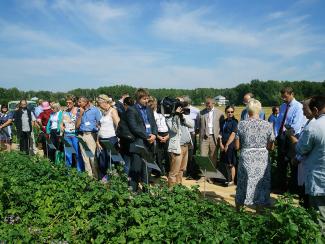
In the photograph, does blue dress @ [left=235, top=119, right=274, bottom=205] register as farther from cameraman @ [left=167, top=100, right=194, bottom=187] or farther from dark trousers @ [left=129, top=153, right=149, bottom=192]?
cameraman @ [left=167, top=100, right=194, bottom=187]

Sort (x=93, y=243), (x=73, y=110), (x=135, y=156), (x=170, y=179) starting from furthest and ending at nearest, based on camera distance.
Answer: (x=73, y=110) → (x=170, y=179) → (x=135, y=156) → (x=93, y=243)

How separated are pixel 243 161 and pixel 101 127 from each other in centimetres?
338

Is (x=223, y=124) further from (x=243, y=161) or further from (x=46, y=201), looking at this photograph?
(x=46, y=201)

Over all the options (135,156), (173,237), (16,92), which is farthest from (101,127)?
(16,92)

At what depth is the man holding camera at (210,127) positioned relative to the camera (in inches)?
334

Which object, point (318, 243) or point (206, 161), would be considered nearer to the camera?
point (318, 243)

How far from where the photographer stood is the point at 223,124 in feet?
27.3

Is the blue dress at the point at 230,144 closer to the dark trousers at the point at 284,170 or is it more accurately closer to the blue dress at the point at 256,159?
the dark trousers at the point at 284,170

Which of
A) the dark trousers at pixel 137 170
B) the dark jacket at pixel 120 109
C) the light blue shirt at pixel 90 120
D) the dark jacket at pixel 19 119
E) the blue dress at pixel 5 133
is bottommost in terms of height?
the blue dress at pixel 5 133

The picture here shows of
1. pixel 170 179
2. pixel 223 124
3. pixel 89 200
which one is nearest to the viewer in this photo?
pixel 89 200

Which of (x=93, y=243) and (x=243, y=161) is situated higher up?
(x=243, y=161)

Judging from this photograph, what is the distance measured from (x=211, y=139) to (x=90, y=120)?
273cm

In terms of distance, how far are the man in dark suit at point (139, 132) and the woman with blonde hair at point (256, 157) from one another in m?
1.64

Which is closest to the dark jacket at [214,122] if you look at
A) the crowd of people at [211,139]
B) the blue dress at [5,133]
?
the crowd of people at [211,139]
